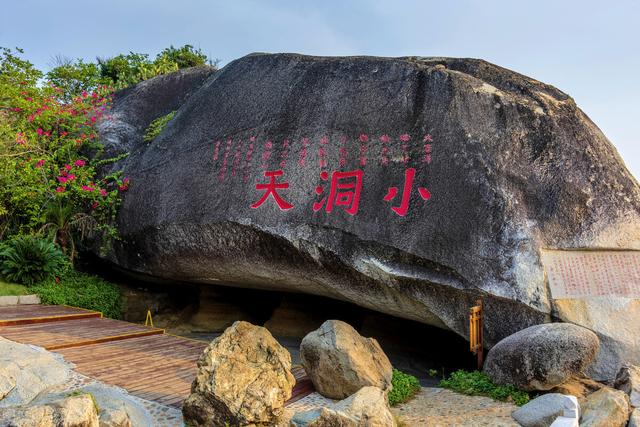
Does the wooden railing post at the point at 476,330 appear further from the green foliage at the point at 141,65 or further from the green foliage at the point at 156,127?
the green foliage at the point at 141,65

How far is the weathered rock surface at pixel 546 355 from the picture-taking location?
5484 mm

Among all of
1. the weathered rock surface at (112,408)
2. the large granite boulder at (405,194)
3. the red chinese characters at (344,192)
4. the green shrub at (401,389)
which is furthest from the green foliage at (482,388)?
the weathered rock surface at (112,408)

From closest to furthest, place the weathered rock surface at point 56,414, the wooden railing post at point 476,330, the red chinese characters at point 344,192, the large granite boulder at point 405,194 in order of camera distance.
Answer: the weathered rock surface at point 56,414, the wooden railing post at point 476,330, the large granite boulder at point 405,194, the red chinese characters at point 344,192

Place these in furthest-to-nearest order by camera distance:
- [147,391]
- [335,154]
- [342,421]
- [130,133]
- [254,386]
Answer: [130,133]
[335,154]
[147,391]
[254,386]
[342,421]

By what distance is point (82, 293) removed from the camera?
1124 centimetres

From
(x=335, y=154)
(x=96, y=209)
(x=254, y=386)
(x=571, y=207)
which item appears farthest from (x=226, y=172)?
(x=571, y=207)

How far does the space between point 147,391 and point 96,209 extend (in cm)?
706

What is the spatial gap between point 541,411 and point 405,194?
11.3ft

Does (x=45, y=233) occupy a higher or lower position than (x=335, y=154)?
lower

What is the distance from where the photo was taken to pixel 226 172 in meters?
9.43

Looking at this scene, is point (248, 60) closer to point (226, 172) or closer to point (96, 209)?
point (226, 172)

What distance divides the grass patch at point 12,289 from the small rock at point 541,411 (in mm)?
10162

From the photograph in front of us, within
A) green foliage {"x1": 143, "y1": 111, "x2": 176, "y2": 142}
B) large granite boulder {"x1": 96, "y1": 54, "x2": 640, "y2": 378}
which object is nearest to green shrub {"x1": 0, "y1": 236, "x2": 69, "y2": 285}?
large granite boulder {"x1": 96, "y1": 54, "x2": 640, "y2": 378}

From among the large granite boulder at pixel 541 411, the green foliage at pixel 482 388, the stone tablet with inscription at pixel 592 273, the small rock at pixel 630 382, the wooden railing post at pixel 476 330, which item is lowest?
the green foliage at pixel 482 388
